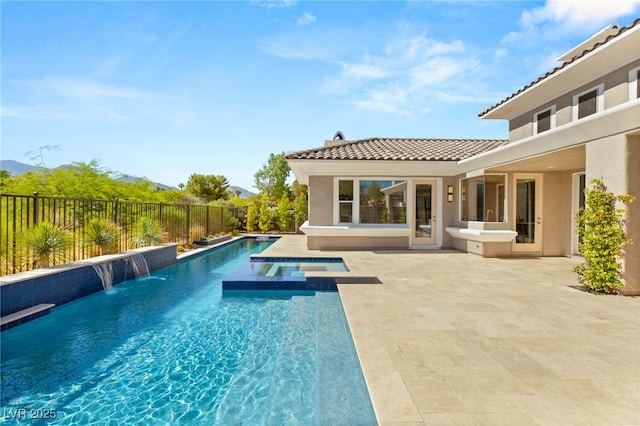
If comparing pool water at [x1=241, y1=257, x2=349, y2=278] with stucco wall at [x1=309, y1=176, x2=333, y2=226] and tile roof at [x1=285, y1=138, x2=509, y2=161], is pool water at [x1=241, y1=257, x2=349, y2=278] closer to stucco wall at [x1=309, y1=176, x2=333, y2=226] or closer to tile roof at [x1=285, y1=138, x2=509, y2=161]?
stucco wall at [x1=309, y1=176, x2=333, y2=226]

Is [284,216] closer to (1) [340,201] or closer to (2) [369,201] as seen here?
(1) [340,201]

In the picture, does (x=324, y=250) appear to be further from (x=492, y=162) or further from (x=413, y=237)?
(x=492, y=162)

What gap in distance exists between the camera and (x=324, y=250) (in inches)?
543

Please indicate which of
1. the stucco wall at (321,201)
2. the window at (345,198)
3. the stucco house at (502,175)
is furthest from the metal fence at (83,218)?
the window at (345,198)

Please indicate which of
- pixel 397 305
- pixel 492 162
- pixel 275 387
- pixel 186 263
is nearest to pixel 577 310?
pixel 397 305

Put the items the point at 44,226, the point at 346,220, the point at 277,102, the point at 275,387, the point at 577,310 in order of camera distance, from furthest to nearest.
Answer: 1. the point at 277,102
2. the point at 346,220
3. the point at 44,226
4. the point at 577,310
5. the point at 275,387

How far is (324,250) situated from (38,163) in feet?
45.0

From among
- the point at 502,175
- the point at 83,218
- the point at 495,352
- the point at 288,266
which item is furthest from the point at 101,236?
the point at 502,175

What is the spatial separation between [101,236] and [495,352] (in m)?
10.9

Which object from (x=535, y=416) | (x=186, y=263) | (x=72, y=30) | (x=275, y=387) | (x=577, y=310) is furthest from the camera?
(x=186, y=263)

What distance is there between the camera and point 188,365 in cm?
446

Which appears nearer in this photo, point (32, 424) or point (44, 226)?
point (32, 424)

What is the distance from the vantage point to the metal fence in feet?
23.2

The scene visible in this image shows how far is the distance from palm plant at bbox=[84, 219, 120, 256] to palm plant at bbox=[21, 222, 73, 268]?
5.94 ft
